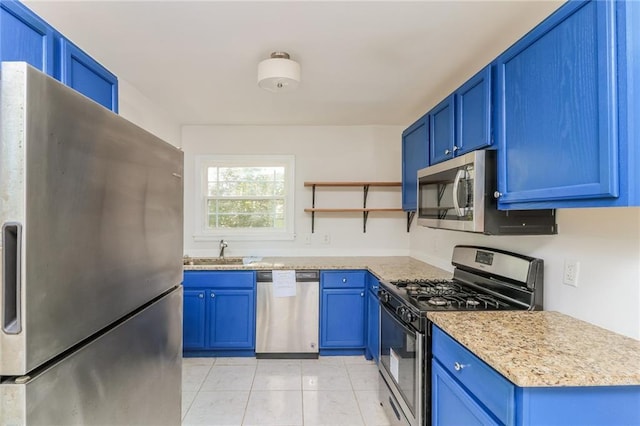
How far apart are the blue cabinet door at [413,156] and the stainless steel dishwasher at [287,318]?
1.17 metres

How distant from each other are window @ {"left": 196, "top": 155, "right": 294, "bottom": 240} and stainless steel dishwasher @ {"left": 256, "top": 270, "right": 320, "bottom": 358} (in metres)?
0.74

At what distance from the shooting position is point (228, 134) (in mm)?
3590

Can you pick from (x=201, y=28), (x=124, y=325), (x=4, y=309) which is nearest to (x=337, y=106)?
(x=201, y=28)

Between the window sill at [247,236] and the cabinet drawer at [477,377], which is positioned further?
the window sill at [247,236]

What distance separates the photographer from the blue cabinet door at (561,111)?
988 millimetres

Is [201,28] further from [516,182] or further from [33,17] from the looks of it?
[516,182]

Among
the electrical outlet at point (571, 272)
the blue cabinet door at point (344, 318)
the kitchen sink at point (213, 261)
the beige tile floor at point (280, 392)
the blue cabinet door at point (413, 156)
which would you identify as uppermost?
the blue cabinet door at point (413, 156)

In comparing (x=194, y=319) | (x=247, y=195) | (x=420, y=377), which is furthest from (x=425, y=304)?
(x=247, y=195)

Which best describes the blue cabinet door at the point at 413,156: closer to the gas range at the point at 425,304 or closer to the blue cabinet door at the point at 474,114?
the blue cabinet door at the point at 474,114

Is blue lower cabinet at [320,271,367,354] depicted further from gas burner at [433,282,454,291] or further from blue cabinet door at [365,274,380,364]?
gas burner at [433,282,454,291]

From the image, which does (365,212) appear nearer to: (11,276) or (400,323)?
(400,323)

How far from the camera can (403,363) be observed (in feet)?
5.84

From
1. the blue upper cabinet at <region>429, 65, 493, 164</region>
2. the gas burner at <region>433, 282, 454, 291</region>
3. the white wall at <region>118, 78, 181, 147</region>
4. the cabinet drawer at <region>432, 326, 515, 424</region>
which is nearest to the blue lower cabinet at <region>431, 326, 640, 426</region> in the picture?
the cabinet drawer at <region>432, 326, 515, 424</region>

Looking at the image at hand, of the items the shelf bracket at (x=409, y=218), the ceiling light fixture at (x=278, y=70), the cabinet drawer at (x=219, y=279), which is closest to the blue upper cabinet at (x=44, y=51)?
the ceiling light fixture at (x=278, y=70)
